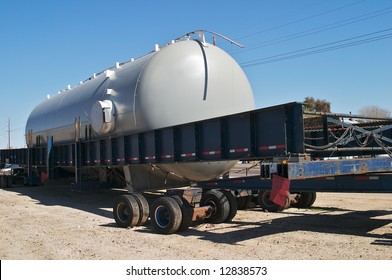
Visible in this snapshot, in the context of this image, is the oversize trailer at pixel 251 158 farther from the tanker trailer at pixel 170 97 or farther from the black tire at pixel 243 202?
the black tire at pixel 243 202

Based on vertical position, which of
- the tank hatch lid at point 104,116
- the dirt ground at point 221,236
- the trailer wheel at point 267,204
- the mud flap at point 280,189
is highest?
the tank hatch lid at point 104,116

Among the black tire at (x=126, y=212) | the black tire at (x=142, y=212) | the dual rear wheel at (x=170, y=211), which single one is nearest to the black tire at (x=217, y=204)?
the dual rear wheel at (x=170, y=211)

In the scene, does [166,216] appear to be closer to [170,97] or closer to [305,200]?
[170,97]

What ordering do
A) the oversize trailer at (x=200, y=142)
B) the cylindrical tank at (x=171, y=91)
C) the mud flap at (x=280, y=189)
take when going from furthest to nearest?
the cylindrical tank at (x=171, y=91) → the oversize trailer at (x=200, y=142) → the mud flap at (x=280, y=189)

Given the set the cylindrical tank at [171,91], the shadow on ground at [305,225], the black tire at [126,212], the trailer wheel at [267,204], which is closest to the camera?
the shadow on ground at [305,225]

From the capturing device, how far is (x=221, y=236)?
28.7ft

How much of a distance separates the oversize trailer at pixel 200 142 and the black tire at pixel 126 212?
3cm

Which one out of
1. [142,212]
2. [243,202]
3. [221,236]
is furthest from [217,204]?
[243,202]

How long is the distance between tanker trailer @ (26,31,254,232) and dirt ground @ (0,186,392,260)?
1.51 m

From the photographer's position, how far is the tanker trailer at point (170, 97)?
38.6 feet

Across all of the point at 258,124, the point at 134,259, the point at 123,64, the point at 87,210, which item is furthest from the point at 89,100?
the point at 134,259

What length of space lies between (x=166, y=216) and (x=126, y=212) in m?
1.30
